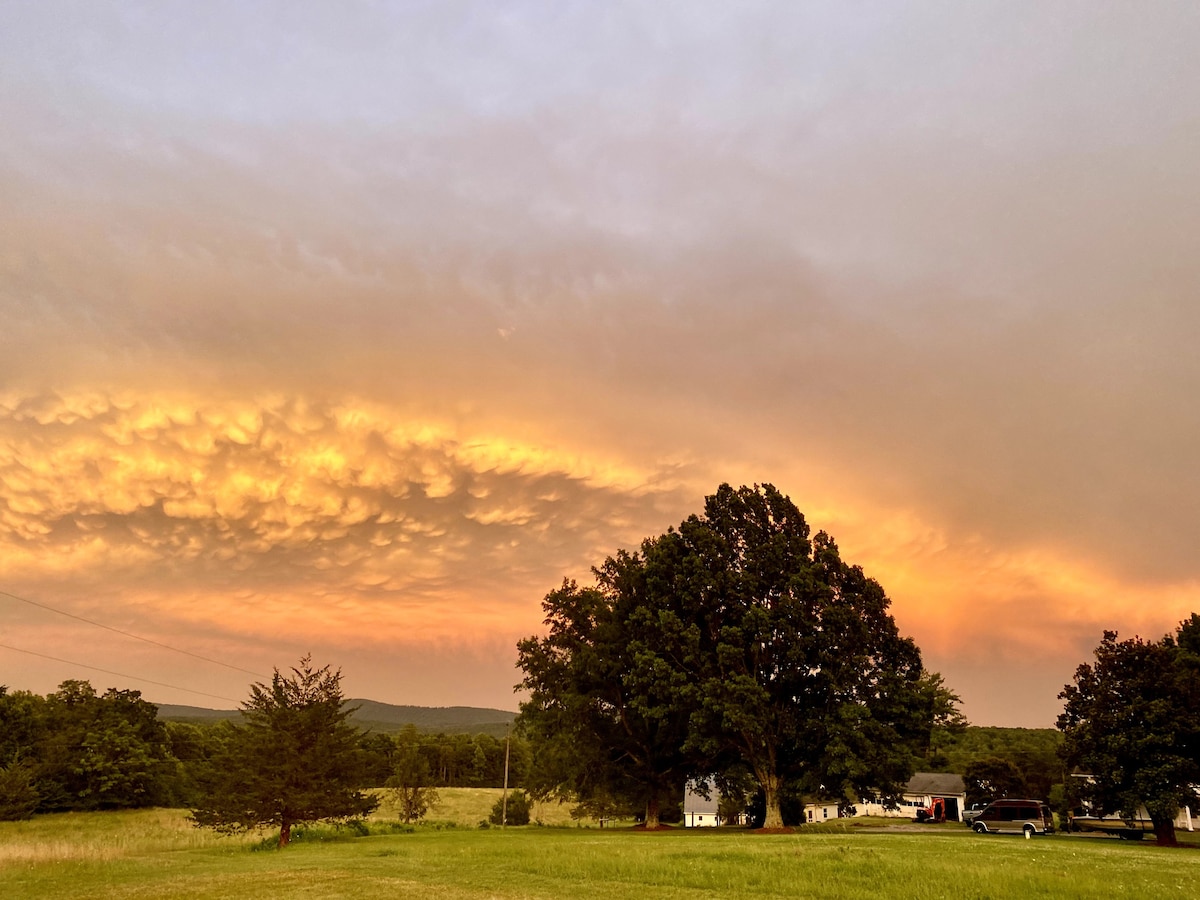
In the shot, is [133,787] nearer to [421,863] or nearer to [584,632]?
[584,632]

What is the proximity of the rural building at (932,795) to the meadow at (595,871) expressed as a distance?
72.8 meters

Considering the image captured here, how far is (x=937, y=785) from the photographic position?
100438 millimetres

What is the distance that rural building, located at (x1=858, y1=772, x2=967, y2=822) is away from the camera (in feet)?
310

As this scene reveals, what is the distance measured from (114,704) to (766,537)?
81.6 meters

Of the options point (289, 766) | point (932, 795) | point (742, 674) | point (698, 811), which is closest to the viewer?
point (289, 766)

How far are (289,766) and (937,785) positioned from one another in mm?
93281

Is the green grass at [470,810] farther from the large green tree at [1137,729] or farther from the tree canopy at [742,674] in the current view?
the large green tree at [1137,729]

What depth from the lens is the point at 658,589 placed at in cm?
5378

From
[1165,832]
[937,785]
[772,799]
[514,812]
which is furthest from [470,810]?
[1165,832]

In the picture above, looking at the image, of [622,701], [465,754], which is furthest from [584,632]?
[465,754]

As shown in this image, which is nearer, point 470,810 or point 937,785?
point 470,810

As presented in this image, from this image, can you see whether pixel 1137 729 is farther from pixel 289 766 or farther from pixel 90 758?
pixel 90 758

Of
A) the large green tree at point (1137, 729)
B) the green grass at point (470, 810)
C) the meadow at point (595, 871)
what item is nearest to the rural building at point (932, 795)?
the green grass at point (470, 810)

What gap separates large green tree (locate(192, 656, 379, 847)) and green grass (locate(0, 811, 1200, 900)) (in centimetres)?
210
